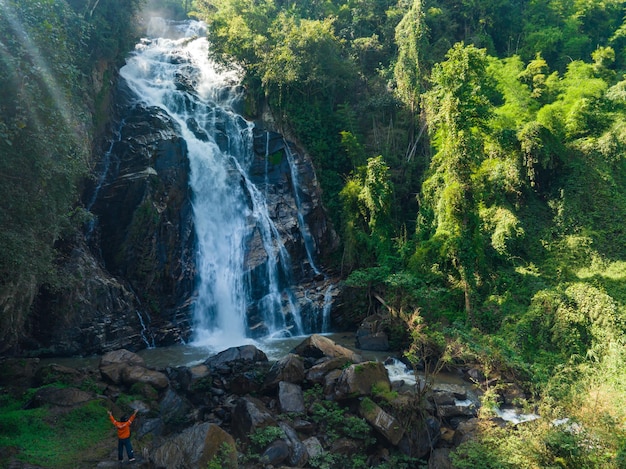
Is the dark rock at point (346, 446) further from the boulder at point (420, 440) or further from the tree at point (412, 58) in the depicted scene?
the tree at point (412, 58)

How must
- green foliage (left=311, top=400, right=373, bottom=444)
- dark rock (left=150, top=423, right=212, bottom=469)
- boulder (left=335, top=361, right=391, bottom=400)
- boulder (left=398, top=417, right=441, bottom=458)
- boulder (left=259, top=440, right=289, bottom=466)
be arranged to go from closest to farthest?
dark rock (left=150, top=423, right=212, bottom=469) → boulder (left=259, top=440, right=289, bottom=466) → boulder (left=398, top=417, right=441, bottom=458) → green foliage (left=311, top=400, right=373, bottom=444) → boulder (left=335, top=361, right=391, bottom=400)

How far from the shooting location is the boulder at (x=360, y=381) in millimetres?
10242

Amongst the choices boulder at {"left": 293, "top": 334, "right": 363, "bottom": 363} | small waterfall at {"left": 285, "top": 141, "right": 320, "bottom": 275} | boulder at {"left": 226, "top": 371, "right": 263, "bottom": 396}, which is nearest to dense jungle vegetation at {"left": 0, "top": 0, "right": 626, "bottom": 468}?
small waterfall at {"left": 285, "top": 141, "right": 320, "bottom": 275}

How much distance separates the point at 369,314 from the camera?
18500mm

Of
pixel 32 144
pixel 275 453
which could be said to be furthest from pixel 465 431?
pixel 32 144

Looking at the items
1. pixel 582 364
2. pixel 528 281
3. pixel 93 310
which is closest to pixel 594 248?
pixel 528 281

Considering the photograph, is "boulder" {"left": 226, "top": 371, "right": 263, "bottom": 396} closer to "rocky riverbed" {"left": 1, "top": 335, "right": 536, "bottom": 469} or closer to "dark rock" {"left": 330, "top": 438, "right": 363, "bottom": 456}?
"rocky riverbed" {"left": 1, "top": 335, "right": 536, "bottom": 469}

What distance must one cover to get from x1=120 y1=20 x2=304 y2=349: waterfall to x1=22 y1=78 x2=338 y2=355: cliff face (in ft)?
1.09

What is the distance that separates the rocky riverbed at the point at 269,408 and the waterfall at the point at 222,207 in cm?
510

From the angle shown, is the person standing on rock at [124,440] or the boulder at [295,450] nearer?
the person standing on rock at [124,440]

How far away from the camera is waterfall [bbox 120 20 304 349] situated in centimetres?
1852

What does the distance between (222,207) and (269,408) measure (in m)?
12.7

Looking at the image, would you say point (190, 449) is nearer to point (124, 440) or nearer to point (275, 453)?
point (124, 440)

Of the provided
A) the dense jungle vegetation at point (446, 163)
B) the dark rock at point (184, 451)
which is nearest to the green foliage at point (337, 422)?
the dense jungle vegetation at point (446, 163)
